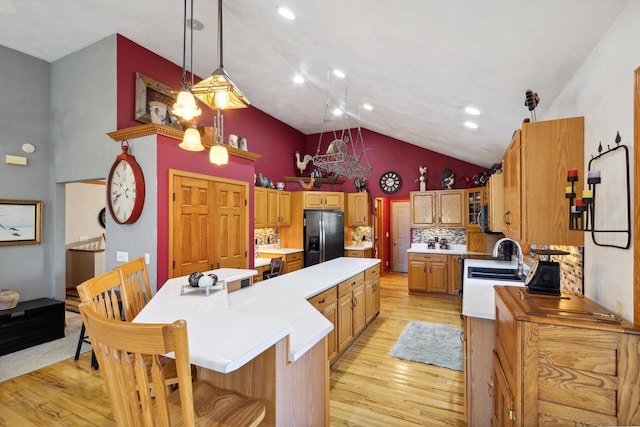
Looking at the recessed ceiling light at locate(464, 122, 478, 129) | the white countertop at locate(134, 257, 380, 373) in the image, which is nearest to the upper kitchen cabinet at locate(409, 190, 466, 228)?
the recessed ceiling light at locate(464, 122, 478, 129)

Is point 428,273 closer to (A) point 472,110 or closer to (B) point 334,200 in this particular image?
(B) point 334,200

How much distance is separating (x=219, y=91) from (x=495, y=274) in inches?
132

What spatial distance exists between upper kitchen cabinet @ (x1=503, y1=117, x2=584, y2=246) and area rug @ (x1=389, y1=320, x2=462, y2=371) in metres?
1.94

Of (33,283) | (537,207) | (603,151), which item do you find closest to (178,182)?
(33,283)

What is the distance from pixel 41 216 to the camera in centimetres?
403

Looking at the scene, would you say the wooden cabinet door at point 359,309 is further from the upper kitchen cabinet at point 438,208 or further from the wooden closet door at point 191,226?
the upper kitchen cabinet at point 438,208

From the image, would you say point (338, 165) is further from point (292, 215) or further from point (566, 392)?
point (566, 392)

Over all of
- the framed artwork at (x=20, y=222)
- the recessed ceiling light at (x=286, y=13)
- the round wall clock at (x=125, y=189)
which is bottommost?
the framed artwork at (x=20, y=222)

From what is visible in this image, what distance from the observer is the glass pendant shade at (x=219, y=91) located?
2.09m

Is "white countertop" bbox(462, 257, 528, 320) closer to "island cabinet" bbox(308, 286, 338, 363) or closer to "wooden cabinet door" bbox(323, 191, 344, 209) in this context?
"island cabinet" bbox(308, 286, 338, 363)

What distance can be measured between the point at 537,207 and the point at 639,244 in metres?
0.59

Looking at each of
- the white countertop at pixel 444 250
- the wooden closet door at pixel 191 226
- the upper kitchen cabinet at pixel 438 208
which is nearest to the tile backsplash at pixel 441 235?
the white countertop at pixel 444 250

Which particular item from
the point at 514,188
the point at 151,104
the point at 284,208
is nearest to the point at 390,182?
the point at 284,208

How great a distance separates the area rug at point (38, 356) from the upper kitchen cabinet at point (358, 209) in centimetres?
515
